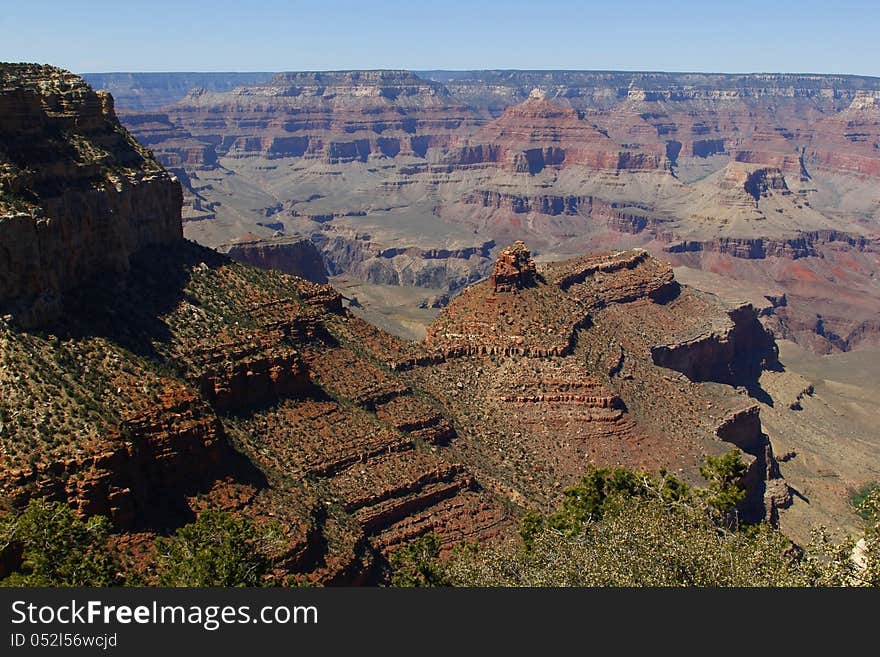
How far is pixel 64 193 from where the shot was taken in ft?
181

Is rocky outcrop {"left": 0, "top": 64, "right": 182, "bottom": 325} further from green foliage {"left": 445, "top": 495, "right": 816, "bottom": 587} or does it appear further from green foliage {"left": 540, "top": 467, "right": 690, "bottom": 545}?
green foliage {"left": 540, "top": 467, "right": 690, "bottom": 545}

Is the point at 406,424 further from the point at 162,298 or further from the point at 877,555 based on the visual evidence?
the point at 877,555

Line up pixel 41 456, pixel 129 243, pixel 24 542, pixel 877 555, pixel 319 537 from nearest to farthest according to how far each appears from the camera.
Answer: pixel 877 555 < pixel 24 542 < pixel 41 456 < pixel 319 537 < pixel 129 243

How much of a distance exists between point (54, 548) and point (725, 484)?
108 ft

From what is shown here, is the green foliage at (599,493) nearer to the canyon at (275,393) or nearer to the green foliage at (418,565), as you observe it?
the green foliage at (418,565)

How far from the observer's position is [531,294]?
90.1 metres

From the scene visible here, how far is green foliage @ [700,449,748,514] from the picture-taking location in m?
46.5

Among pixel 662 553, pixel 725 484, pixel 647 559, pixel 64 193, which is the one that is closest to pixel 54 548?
pixel 647 559

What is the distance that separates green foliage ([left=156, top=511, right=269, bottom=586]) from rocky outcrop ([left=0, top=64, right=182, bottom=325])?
15.8 meters

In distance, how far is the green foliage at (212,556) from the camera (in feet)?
119

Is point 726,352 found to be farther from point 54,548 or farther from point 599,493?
point 54,548

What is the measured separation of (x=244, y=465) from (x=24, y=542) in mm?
15899

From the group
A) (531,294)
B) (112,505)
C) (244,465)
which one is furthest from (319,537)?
(531,294)

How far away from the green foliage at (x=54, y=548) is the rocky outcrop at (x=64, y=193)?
46.8ft
